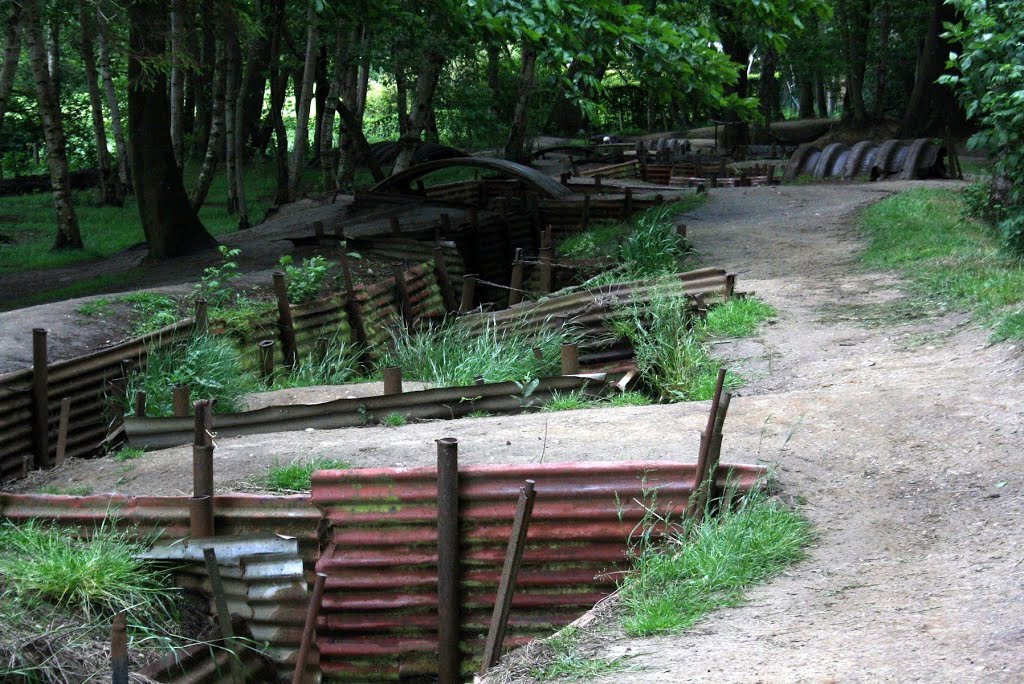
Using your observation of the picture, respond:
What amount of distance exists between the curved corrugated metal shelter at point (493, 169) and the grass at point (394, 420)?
385 inches

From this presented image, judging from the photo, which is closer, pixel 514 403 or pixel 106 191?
pixel 514 403

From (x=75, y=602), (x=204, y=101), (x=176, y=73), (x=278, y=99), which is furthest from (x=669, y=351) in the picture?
(x=204, y=101)

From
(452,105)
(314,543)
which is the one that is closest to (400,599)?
(314,543)

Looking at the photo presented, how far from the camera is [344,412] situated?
7422 millimetres

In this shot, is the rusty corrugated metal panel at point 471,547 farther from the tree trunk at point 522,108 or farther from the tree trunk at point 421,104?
the tree trunk at point 421,104

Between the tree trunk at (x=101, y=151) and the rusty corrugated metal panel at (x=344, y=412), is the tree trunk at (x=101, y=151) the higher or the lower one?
the higher one

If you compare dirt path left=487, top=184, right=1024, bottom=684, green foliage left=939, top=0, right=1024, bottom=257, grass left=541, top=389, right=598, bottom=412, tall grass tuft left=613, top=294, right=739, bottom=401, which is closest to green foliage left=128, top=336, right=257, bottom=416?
grass left=541, top=389, right=598, bottom=412

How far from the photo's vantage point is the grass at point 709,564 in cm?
441

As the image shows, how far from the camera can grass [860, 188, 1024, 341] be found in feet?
27.5

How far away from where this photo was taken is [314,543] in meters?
5.46

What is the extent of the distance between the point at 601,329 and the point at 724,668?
5.90 metres

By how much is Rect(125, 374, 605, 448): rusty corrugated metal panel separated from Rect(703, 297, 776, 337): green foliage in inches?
86.2

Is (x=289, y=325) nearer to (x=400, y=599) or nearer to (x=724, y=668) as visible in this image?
(x=400, y=599)

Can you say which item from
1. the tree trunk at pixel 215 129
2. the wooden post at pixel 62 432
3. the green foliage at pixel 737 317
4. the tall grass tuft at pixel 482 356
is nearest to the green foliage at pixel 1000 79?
the green foliage at pixel 737 317
